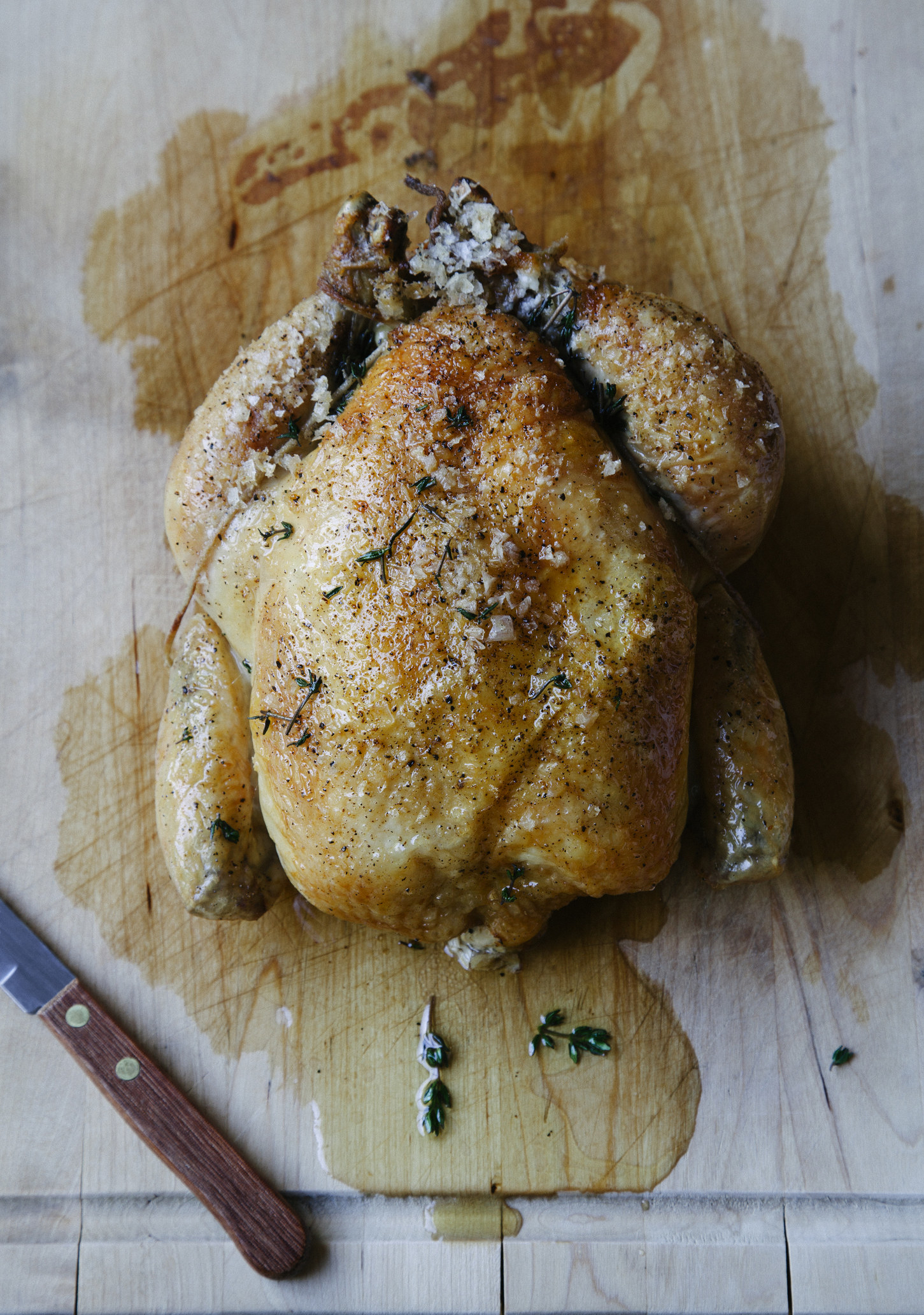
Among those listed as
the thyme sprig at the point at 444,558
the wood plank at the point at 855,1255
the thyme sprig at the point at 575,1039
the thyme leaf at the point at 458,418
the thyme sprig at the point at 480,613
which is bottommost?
the wood plank at the point at 855,1255

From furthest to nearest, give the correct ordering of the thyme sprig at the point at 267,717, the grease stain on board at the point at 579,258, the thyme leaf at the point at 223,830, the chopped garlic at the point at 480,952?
the grease stain on board at the point at 579,258
the chopped garlic at the point at 480,952
the thyme leaf at the point at 223,830
the thyme sprig at the point at 267,717

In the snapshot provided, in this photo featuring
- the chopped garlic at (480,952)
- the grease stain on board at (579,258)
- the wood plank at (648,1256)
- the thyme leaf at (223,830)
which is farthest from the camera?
the grease stain on board at (579,258)

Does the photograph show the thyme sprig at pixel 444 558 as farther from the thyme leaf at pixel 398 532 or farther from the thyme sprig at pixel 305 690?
the thyme sprig at pixel 305 690

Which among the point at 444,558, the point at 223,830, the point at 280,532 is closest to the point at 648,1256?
the point at 223,830

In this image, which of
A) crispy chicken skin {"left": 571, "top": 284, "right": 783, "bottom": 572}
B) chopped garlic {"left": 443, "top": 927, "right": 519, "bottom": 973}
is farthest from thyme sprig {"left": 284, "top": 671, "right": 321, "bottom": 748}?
crispy chicken skin {"left": 571, "top": 284, "right": 783, "bottom": 572}

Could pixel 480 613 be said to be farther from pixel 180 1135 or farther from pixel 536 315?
pixel 180 1135

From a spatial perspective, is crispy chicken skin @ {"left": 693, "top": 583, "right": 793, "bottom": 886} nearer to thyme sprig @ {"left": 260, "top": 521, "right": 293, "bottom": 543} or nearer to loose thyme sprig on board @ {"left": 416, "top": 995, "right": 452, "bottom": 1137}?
loose thyme sprig on board @ {"left": 416, "top": 995, "right": 452, "bottom": 1137}

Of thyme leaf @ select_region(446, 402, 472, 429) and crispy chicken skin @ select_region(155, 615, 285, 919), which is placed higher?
thyme leaf @ select_region(446, 402, 472, 429)

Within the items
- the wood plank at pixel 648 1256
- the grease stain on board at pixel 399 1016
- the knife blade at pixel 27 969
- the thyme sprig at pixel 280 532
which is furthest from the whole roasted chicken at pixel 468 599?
the wood plank at pixel 648 1256
